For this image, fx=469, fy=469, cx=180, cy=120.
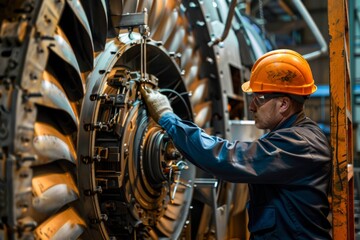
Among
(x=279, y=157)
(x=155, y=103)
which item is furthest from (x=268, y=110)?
(x=155, y=103)

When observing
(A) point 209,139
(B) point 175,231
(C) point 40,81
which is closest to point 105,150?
(A) point 209,139

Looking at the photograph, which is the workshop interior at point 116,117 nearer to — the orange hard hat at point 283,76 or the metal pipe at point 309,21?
the orange hard hat at point 283,76

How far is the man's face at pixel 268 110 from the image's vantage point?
1.90 metres

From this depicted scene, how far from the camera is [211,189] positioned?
2631 millimetres

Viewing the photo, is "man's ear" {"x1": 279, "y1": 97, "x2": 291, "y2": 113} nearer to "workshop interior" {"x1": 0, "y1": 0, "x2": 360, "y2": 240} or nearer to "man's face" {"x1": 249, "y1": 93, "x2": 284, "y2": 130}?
"man's face" {"x1": 249, "y1": 93, "x2": 284, "y2": 130}

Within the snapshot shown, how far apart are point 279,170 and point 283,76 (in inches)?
16.0

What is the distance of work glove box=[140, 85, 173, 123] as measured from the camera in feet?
6.64

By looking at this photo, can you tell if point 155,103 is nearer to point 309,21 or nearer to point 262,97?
point 262,97

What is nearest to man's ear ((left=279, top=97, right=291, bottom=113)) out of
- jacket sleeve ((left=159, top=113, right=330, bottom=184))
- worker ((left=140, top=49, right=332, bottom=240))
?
worker ((left=140, top=49, right=332, bottom=240))

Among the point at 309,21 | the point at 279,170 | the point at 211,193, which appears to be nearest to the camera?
the point at 279,170

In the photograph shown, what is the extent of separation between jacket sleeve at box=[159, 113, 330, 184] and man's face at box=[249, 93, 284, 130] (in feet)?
0.48

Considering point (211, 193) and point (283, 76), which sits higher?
point (283, 76)

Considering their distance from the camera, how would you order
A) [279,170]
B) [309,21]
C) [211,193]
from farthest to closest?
[309,21]
[211,193]
[279,170]

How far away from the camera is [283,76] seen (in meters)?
1.88
